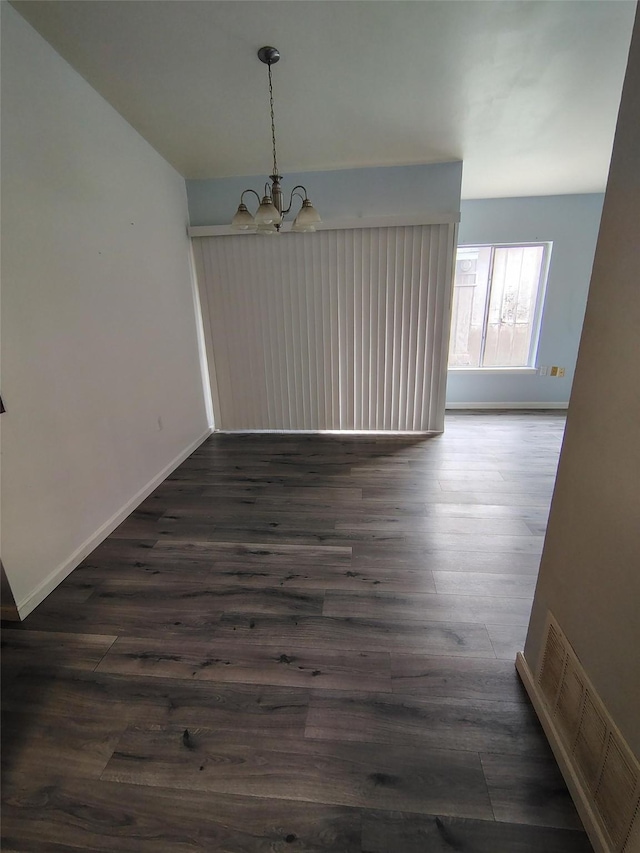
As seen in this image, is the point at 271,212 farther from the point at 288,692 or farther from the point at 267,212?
the point at 288,692

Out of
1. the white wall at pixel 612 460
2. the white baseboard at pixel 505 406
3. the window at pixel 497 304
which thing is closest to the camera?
the white wall at pixel 612 460

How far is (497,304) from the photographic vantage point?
15.5 ft

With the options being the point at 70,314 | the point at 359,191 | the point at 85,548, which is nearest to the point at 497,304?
the point at 359,191

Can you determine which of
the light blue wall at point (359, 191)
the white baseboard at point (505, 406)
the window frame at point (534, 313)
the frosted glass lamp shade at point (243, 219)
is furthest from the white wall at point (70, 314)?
the white baseboard at point (505, 406)

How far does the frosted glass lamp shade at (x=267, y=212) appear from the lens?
1953mm

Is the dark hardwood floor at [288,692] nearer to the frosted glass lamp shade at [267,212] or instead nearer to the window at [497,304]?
the frosted glass lamp shade at [267,212]

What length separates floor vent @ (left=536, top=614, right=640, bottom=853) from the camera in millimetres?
830

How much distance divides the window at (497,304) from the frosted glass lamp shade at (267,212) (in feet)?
10.5

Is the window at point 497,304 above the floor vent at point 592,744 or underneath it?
above

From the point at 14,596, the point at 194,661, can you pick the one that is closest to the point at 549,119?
the point at 194,661

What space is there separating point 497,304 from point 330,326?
246cm

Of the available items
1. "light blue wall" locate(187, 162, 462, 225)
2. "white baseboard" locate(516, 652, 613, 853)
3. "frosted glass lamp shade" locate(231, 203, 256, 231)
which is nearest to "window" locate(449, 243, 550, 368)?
"light blue wall" locate(187, 162, 462, 225)

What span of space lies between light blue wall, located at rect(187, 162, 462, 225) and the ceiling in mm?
215

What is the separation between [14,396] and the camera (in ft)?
5.56
